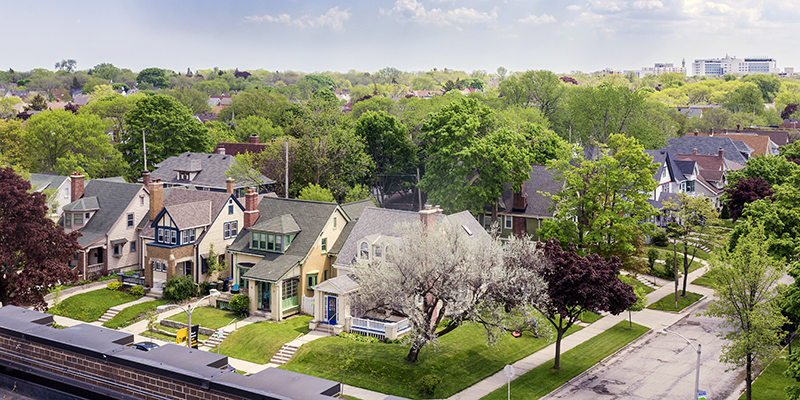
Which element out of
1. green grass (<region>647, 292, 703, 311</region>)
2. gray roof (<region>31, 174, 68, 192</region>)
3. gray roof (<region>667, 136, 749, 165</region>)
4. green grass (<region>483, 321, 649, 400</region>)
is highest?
gray roof (<region>667, 136, 749, 165</region>)

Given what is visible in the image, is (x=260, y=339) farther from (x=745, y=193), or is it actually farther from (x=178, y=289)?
(x=745, y=193)

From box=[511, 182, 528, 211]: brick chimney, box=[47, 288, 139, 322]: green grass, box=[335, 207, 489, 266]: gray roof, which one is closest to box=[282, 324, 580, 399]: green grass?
box=[335, 207, 489, 266]: gray roof

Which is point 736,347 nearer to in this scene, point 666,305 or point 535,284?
point 535,284

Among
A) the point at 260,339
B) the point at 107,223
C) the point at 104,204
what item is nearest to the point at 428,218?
the point at 260,339

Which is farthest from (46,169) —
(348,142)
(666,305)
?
(666,305)

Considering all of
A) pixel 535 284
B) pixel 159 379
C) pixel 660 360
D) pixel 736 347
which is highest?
pixel 159 379

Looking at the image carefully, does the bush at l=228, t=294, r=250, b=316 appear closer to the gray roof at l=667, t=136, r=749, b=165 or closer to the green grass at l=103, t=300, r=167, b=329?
the green grass at l=103, t=300, r=167, b=329

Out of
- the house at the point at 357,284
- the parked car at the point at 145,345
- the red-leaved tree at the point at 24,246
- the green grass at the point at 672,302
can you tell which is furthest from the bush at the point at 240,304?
the green grass at the point at 672,302
